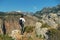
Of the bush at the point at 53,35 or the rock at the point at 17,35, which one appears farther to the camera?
the bush at the point at 53,35

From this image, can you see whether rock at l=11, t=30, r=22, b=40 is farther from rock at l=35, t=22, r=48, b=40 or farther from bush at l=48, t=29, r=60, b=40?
bush at l=48, t=29, r=60, b=40

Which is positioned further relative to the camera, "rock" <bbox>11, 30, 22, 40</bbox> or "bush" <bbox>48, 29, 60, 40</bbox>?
"bush" <bbox>48, 29, 60, 40</bbox>

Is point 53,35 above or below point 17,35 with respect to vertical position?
below

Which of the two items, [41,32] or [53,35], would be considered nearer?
[53,35]

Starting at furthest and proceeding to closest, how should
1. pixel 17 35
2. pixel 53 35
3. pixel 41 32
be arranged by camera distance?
pixel 41 32 → pixel 53 35 → pixel 17 35

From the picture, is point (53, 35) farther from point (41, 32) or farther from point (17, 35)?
point (17, 35)

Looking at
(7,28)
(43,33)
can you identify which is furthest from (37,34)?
(7,28)

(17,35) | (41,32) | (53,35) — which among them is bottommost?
(53,35)

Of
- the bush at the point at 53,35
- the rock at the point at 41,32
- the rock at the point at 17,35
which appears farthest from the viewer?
the rock at the point at 41,32

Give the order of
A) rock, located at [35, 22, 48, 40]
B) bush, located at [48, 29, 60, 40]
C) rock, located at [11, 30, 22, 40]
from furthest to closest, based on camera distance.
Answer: rock, located at [35, 22, 48, 40] < bush, located at [48, 29, 60, 40] < rock, located at [11, 30, 22, 40]

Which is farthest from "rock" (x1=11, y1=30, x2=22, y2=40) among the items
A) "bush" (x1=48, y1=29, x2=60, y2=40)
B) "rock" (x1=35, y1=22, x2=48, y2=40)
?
"bush" (x1=48, y1=29, x2=60, y2=40)

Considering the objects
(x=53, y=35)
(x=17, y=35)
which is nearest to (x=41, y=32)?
(x=53, y=35)

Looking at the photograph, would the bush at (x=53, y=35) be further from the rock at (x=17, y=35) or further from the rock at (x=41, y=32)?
the rock at (x=17, y=35)

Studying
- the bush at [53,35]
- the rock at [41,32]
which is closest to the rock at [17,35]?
the rock at [41,32]
